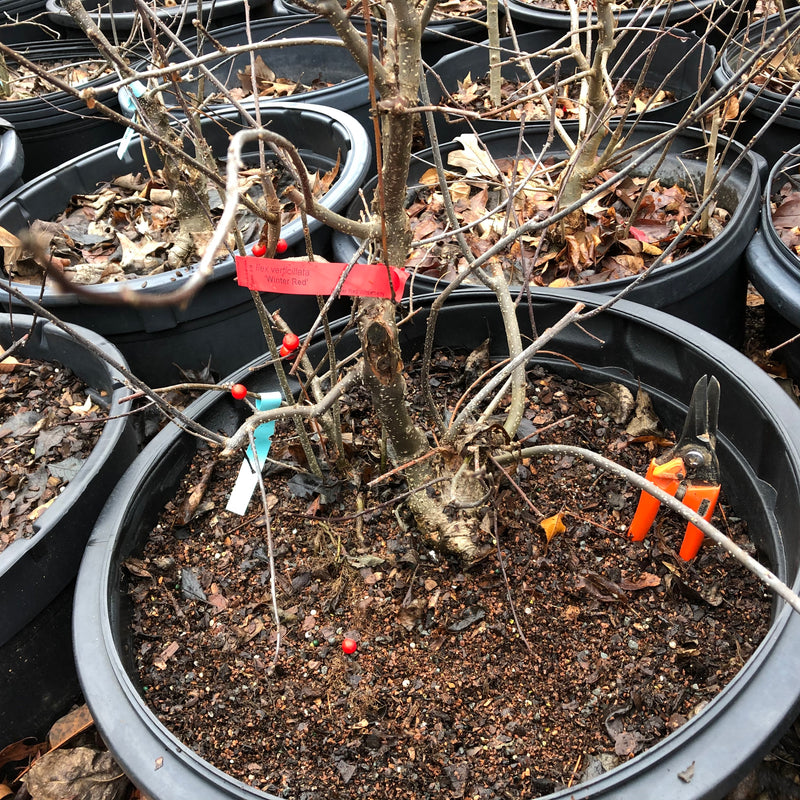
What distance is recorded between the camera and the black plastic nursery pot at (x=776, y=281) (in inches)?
64.7

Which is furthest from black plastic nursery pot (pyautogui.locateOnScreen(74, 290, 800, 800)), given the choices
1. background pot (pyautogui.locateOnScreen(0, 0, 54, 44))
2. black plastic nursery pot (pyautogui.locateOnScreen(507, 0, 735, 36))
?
background pot (pyautogui.locateOnScreen(0, 0, 54, 44))

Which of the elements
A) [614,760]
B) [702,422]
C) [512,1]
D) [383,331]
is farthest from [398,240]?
[512,1]

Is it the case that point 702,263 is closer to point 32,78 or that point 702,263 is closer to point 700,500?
point 700,500

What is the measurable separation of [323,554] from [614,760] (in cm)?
66

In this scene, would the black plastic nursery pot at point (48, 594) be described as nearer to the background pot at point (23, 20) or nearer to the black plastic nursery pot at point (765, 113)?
the black plastic nursery pot at point (765, 113)

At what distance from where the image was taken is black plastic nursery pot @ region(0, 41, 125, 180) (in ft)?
10.1

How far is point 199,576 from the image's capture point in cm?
147

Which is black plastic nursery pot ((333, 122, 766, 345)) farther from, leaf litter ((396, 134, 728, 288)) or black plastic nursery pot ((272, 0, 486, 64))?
black plastic nursery pot ((272, 0, 486, 64))

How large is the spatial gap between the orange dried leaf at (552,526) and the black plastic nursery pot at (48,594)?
2.92ft

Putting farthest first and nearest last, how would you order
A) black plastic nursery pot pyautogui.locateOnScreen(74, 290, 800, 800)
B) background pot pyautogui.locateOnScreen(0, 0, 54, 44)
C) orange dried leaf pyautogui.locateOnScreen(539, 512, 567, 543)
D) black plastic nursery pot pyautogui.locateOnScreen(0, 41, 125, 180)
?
1. background pot pyautogui.locateOnScreen(0, 0, 54, 44)
2. black plastic nursery pot pyautogui.locateOnScreen(0, 41, 125, 180)
3. orange dried leaf pyautogui.locateOnScreen(539, 512, 567, 543)
4. black plastic nursery pot pyautogui.locateOnScreen(74, 290, 800, 800)

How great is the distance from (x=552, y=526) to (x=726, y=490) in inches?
14.5

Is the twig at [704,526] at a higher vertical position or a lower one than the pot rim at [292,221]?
higher

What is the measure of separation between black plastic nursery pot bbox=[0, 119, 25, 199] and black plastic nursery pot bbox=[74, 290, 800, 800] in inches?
62.3

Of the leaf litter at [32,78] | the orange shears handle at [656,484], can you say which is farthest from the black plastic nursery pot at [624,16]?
the orange shears handle at [656,484]
